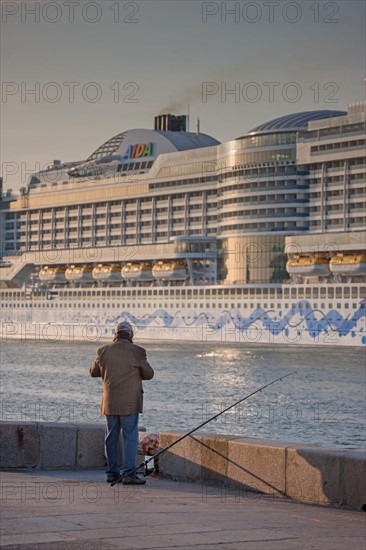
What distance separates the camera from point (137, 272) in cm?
8681

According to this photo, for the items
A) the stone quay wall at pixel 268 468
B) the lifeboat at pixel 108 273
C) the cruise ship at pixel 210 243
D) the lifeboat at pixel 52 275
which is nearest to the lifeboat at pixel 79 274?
the cruise ship at pixel 210 243

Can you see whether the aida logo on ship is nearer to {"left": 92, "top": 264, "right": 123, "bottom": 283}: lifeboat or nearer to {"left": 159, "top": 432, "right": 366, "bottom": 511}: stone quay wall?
{"left": 92, "top": 264, "right": 123, "bottom": 283}: lifeboat

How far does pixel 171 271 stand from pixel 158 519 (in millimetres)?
73052

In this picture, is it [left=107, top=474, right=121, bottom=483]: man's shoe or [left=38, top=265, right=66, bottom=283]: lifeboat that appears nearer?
[left=107, top=474, right=121, bottom=483]: man's shoe

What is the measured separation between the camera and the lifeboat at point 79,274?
92125mm

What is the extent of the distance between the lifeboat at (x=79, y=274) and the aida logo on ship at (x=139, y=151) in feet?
36.3

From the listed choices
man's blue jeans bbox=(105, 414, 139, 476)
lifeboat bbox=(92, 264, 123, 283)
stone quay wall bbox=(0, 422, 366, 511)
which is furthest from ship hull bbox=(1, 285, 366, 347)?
man's blue jeans bbox=(105, 414, 139, 476)

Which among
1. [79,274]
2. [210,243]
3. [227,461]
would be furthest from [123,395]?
[79,274]

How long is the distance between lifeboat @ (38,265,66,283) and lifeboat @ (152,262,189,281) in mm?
12571

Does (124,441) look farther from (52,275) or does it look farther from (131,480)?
(52,275)

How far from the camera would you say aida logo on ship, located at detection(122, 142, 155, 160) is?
3962 inches

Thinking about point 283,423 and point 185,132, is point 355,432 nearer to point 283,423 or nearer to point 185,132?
point 283,423

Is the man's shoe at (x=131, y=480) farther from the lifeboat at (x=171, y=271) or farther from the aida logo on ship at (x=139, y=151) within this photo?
the aida logo on ship at (x=139, y=151)

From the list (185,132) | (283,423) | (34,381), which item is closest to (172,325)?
(185,132)
